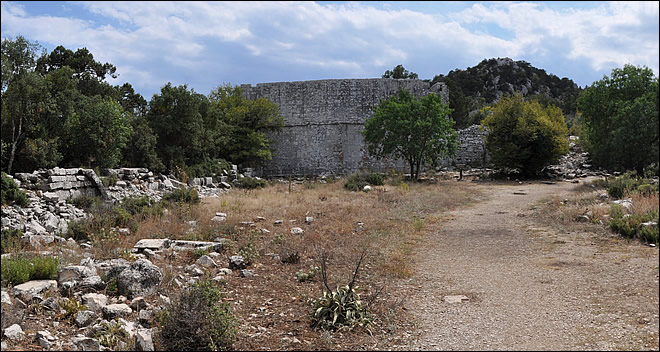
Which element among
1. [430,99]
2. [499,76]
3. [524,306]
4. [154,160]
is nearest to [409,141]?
[430,99]

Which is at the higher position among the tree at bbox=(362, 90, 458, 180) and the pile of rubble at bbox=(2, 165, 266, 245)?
the tree at bbox=(362, 90, 458, 180)

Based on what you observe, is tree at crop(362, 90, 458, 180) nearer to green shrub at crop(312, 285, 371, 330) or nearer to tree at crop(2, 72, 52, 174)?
tree at crop(2, 72, 52, 174)

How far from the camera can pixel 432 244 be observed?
9.09 m

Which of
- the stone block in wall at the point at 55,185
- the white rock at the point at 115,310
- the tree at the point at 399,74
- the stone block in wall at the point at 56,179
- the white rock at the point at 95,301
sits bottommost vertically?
the white rock at the point at 115,310

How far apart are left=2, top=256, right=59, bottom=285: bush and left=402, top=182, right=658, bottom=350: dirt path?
4237mm

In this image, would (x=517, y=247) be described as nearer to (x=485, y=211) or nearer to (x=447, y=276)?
(x=447, y=276)

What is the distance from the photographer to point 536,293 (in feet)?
18.5

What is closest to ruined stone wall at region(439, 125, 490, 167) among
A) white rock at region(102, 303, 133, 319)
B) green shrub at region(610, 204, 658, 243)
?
green shrub at region(610, 204, 658, 243)

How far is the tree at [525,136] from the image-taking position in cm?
2309

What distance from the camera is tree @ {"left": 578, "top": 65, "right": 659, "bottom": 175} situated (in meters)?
14.7

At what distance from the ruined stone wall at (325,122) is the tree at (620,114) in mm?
12532

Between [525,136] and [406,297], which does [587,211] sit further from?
[525,136]

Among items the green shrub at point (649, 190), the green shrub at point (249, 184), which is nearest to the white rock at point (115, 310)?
the green shrub at point (649, 190)

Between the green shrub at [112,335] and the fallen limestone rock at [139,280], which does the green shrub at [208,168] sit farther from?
the green shrub at [112,335]
